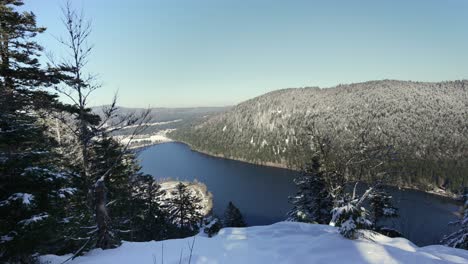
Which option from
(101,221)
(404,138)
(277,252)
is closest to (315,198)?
(277,252)

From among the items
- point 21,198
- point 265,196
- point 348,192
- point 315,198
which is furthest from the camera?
point 265,196

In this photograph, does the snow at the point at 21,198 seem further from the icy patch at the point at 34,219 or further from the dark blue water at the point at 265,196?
the dark blue water at the point at 265,196

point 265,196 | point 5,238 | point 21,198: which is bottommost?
point 265,196

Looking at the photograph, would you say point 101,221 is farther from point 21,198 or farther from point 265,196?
point 265,196

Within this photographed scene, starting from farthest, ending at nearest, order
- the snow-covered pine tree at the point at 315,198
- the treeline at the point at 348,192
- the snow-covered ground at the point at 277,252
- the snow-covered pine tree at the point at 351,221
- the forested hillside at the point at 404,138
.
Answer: the forested hillside at the point at 404,138, the snow-covered pine tree at the point at 315,198, the treeline at the point at 348,192, the snow-covered pine tree at the point at 351,221, the snow-covered ground at the point at 277,252

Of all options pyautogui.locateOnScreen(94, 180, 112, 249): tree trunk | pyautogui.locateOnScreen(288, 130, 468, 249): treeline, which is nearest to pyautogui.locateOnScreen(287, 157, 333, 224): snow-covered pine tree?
pyautogui.locateOnScreen(288, 130, 468, 249): treeline

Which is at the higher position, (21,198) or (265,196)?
(21,198)

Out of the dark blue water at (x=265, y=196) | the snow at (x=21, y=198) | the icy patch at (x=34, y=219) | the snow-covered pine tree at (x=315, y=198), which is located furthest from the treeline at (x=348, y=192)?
the dark blue water at (x=265, y=196)

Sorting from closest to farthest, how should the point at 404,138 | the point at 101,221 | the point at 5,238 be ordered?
the point at 5,238 → the point at 101,221 → the point at 404,138
